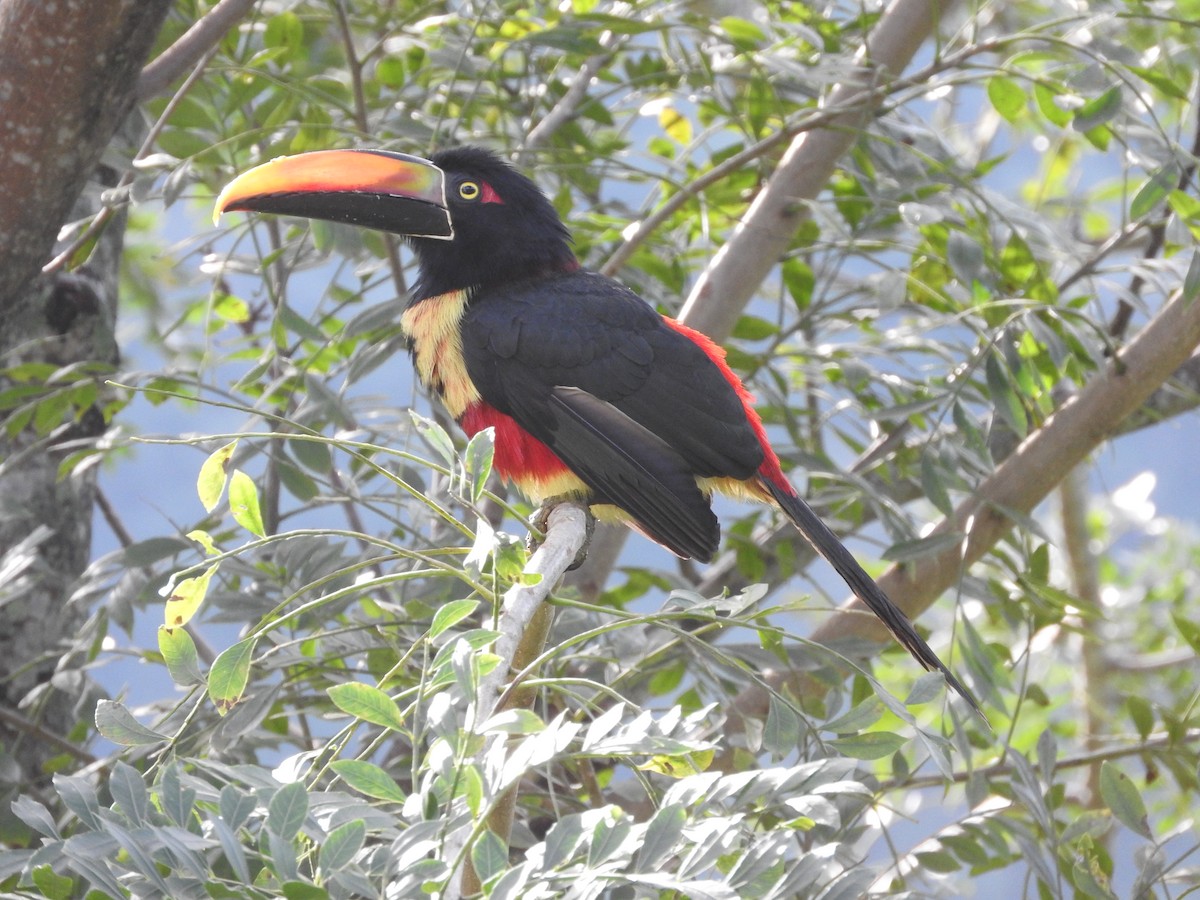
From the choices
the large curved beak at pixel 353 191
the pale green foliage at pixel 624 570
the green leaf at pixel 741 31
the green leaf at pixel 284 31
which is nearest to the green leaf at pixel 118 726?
the pale green foliage at pixel 624 570

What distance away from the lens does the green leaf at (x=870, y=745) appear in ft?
6.50

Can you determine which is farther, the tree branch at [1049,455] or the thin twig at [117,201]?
the tree branch at [1049,455]

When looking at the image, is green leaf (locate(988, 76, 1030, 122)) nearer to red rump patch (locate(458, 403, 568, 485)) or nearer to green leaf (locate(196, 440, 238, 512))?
red rump patch (locate(458, 403, 568, 485))

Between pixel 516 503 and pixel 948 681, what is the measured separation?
1.84 metres

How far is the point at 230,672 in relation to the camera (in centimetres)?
167

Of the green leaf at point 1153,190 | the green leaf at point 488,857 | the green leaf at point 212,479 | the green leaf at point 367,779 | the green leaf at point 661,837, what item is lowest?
the green leaf at point 661,837

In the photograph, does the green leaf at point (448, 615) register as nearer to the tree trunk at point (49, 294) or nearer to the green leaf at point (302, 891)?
the green leaf at point (302, 891)

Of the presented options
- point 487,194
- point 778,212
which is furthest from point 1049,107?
point 487,194

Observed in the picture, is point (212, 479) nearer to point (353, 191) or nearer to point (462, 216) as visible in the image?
point (353, 191)

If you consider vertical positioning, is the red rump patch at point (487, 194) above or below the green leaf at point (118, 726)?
above

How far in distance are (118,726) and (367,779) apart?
47cm

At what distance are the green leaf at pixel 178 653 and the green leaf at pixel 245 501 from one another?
161 mm

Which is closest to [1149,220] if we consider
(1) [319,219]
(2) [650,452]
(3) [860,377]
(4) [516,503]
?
(3) [860,377]

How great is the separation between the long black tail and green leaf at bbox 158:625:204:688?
133 cm
